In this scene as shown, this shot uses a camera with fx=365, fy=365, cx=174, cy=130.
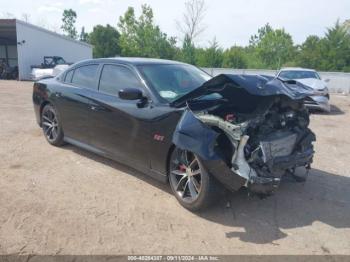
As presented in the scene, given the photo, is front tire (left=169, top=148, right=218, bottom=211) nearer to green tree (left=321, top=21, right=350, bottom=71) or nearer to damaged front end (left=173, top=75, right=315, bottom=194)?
damaged front end (left=173, top=75, right=315, bottom=194)

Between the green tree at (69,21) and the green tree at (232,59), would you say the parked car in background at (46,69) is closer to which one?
the green tree at (232,59)

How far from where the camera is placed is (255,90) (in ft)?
12.5

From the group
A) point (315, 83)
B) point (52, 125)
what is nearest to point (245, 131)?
point (52, 125)

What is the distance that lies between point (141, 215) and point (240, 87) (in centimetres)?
174

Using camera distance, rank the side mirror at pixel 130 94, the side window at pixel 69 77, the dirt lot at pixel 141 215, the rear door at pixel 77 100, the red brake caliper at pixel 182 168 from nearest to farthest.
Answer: the dirt lot at pixel 141 215 → the red brake caliper at pixel 182 168 → the side mirror at pixel 130 94 → the rear door at pixel 77 100 → the side window at pixel 69 77

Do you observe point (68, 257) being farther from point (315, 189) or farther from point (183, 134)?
point (315, 189)

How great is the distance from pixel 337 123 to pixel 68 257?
30.5 ft

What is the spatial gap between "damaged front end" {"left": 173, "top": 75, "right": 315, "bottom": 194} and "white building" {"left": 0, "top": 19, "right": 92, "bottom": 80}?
2411cm

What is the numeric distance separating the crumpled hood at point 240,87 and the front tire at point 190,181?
0.65 meters

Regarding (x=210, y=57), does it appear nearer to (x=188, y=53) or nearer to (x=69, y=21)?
(x=188, y=53)

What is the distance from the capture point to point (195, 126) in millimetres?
3807

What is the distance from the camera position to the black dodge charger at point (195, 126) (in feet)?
12.2

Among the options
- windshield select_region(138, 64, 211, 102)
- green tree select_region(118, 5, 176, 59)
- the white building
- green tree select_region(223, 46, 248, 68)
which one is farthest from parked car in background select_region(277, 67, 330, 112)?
green tree select_region(118, 5, 176, 59)

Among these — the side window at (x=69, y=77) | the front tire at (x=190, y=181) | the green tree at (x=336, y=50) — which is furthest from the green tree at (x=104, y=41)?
the front tire at (x=190, y=181)
